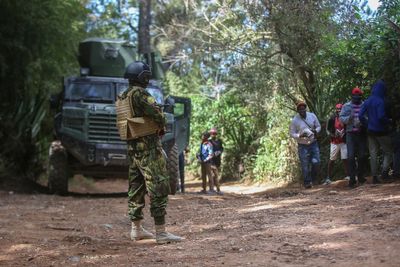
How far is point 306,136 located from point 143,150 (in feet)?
17.2

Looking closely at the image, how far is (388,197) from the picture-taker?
711 centimetres

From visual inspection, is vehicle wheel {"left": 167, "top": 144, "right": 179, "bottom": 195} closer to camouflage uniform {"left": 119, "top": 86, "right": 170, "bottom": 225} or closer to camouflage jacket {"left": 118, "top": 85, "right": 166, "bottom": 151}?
camouflage uniform {"left": 119, "top": 86, "right": 170, "bottom": 225}

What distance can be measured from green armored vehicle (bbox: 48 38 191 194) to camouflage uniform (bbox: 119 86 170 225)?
4.58 m

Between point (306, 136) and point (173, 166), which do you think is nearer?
point (306, 136)

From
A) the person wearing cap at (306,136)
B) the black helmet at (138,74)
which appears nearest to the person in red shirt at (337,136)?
the person wearing cap at (306,136)

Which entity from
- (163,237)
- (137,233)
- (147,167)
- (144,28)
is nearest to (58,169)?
(137,233)

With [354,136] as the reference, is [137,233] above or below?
below

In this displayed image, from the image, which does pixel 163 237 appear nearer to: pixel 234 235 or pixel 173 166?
pixel 234 235

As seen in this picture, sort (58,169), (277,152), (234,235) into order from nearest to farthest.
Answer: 1. (234,235)
2. (58,169)
3. (277,152)

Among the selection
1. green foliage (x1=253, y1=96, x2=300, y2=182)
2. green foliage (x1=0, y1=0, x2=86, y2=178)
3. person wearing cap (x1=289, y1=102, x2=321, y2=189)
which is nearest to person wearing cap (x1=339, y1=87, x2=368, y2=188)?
person wearing cap (x1=289, y1=102, x2=321, y2=189)

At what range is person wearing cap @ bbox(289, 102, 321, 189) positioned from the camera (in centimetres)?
1037

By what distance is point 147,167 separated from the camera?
563 cm

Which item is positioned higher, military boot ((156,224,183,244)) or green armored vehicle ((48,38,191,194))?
green armored vehicle ((48,38,191,194))

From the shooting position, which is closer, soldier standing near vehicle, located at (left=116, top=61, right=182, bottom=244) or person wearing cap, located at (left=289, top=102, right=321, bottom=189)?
soldier standing near vehicle, located at (left=116, top=61, right=182, bottom=244)
